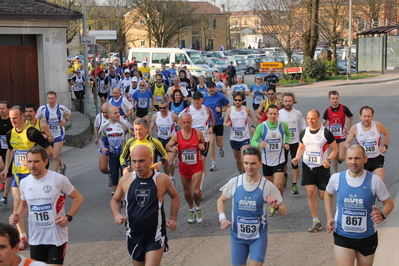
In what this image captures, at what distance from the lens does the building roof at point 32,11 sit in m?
17.5

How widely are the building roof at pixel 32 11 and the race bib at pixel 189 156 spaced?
1070 centimetres

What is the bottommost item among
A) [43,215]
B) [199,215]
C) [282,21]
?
[199,215]

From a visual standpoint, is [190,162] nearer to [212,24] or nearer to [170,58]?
[170,58]

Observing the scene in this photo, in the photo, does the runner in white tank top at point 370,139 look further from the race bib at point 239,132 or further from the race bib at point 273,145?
the race bib at point 239,132

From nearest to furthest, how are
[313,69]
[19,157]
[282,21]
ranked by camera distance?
[19,157] → [313,69] → [282,21]

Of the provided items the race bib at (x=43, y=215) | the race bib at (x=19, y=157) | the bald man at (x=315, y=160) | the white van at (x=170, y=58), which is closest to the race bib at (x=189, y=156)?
the bald man at (x=315, y=160)

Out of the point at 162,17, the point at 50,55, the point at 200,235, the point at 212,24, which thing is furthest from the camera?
the point at 212,24

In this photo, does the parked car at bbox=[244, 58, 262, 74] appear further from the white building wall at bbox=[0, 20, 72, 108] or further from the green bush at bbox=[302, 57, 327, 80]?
the white building wall at bbox=[0, 20, 72, 108]

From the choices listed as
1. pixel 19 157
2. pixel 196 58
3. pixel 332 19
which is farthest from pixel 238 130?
pixel 332 19

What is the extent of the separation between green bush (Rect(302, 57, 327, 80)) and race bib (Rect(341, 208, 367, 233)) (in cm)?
3336

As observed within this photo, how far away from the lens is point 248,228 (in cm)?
575

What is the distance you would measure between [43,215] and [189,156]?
136 inches

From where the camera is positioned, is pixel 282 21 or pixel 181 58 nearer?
pixel 181 58

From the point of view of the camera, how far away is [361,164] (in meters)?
5.71
